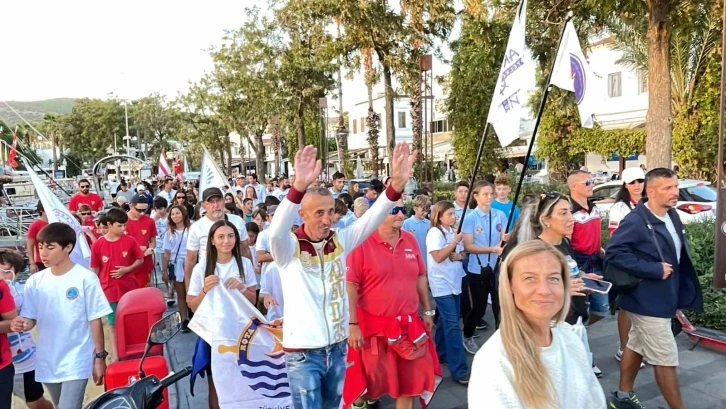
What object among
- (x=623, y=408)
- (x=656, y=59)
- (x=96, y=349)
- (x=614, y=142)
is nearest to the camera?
(x=96, y=349)

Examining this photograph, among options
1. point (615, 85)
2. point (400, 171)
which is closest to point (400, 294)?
point (400, 171)

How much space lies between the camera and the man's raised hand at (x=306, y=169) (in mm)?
2906

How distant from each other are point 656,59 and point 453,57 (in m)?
9.51

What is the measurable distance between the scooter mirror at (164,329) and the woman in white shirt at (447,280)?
8.51ft

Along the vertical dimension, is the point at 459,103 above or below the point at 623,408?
above

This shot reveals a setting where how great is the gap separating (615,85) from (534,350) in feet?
115

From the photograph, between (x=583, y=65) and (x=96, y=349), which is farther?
(x=583, y=65)

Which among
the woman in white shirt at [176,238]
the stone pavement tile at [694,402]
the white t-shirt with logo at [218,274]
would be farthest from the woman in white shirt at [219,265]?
the stone pavement tile at [694,402]

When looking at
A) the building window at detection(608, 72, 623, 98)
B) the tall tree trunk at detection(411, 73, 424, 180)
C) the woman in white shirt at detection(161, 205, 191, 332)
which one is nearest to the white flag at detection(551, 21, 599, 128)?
the woman in white shirt at detection(161, 205, 191, 332)

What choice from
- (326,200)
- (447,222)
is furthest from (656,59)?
(326,200)

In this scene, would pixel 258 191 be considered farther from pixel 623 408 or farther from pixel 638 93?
pixel 638 93

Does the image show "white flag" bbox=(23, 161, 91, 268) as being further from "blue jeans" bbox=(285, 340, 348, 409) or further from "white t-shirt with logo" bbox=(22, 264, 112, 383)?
"blue jeans" bbox=(285, 340, 348, 409)

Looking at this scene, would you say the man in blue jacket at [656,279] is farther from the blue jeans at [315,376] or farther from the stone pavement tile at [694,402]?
the blue jeans at [315,376]

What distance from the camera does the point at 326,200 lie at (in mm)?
3238
